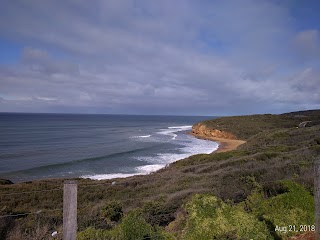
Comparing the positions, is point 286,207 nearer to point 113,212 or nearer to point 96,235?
point 96,235

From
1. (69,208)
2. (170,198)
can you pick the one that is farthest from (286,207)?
(69,208)

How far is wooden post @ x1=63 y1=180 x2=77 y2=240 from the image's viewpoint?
10.7 feet

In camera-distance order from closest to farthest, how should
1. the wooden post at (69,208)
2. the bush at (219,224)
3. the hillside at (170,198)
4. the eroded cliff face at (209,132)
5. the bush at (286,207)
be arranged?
the wooden post at (69,208), the bush at (219,224), the bush at (286,207), the hillside at (170,198), the eroded cliff face at (209,132)

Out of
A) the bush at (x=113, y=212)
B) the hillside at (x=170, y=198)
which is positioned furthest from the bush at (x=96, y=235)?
the bush at (x=113, y=212)

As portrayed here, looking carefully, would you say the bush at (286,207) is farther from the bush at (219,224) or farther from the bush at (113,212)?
the bush at (113,212)

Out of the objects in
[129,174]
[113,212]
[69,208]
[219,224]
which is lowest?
[129,174]

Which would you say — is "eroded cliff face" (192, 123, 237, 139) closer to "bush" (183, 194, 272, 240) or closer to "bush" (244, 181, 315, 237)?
"bush" (244, 181, 315, 237)

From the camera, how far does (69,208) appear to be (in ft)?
10.8

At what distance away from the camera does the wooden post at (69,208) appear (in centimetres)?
326

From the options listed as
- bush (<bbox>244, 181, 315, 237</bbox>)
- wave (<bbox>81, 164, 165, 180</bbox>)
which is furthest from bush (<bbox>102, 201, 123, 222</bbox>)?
wave (<bbox>81, 164, 165, 180</bbox>)

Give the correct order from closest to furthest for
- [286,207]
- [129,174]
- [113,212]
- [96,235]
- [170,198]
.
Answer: [96,235]
[286,207]
[113,212]
[170,198]
[129,174]

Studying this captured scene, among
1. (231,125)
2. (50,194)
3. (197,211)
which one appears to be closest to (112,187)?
(50,194)

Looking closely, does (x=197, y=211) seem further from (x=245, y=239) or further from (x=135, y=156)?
(x=135, y=156)

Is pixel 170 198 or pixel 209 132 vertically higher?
pixel 170 198
